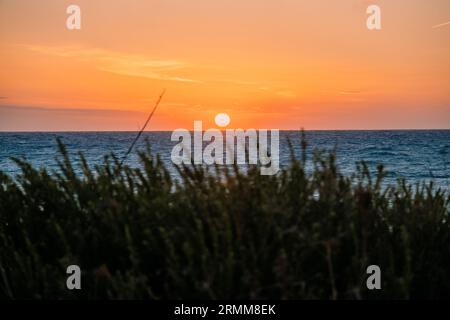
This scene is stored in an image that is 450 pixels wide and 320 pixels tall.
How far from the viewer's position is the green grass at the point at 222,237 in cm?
302

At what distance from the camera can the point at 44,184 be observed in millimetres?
4008

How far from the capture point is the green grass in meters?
3.02

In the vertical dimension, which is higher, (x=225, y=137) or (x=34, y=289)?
(x=225, y=137)

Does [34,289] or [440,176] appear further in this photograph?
[440,176]

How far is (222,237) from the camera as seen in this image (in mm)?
3127

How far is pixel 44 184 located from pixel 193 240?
4.43 ft

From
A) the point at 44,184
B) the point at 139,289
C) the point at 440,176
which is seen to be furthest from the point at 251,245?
the point at 440,176

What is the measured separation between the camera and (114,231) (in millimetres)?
3420

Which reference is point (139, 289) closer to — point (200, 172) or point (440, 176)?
point (200, 172)

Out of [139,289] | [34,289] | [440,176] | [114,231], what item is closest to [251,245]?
[139,289]
